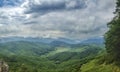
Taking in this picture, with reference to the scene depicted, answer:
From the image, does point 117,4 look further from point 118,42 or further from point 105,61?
point 105,61

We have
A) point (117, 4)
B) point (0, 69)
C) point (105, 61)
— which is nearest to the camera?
point (0, 69)

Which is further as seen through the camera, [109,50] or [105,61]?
[105,61]

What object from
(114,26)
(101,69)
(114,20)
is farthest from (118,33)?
(101,69)

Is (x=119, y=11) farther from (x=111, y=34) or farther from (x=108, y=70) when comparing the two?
(x=108, y=70)

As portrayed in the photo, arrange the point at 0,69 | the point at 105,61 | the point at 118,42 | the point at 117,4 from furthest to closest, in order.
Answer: the point at 105,61 → the point at 117,4 → the point at 118,42 → the point at 0,69

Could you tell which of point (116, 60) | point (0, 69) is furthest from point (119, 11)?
point (0, 69)

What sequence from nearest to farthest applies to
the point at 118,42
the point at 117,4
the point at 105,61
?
1. the point at 118,42
2. the point at 117,4
3. the point at 105,61

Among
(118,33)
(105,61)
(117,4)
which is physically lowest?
(105,61)

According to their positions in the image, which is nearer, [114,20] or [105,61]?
[114,20]

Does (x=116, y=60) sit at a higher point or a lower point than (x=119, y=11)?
lower
